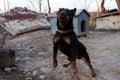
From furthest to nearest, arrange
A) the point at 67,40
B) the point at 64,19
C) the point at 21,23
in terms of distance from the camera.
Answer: the point at 21,23 → the point at 67,40 → the point at 64,19

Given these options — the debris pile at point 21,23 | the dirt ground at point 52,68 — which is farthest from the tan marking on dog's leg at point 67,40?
the debris pile at point 21,23

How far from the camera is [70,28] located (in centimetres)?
382

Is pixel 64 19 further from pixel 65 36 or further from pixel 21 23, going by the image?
pixel 21 23

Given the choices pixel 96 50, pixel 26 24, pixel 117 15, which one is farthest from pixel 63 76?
pixel 117 15

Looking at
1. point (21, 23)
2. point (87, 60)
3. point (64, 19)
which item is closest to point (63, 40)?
point (64, 19)

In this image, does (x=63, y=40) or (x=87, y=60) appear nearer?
(x=63, y=40)

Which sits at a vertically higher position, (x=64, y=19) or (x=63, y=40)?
(x=64, y=19)

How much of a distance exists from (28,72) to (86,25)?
5027mm

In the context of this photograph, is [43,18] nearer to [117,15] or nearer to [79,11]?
[79,11]

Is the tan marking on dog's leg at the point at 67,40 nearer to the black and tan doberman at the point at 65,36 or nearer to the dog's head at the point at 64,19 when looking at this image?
the black and tan doberman at the point at 65,36

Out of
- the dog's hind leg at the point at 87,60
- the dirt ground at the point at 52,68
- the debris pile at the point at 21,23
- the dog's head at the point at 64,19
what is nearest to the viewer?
the dog's head at the point at 64,19

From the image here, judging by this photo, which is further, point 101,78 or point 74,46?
point 101,78

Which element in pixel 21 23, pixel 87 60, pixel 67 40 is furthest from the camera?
pixel 21 23

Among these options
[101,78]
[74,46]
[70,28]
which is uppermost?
[70,28]
